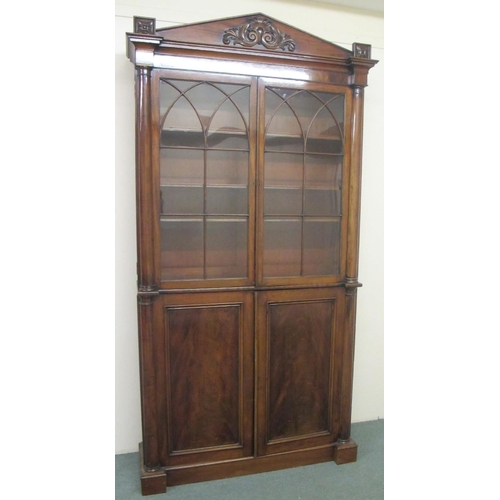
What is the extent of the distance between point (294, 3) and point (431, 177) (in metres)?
2.35

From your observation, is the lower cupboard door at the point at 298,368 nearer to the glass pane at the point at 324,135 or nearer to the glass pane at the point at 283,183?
the glass pane at the point at 283,183

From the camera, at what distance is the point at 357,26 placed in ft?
8.23

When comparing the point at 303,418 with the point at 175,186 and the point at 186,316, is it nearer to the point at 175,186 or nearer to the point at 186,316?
the point at 186,316

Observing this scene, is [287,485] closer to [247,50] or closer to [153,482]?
[153,482]

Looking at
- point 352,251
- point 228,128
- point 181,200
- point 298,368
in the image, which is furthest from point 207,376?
point 228,128

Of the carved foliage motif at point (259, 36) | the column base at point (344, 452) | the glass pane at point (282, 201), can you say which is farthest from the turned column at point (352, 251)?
the carved foliage motif at point (259, 36)

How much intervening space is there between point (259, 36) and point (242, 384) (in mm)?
1770

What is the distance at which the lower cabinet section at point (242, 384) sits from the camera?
203 centimetres

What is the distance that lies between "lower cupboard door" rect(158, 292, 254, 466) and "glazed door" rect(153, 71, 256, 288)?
139mm

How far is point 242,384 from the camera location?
2133 mm

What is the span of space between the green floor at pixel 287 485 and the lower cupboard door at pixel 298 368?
0.14 m

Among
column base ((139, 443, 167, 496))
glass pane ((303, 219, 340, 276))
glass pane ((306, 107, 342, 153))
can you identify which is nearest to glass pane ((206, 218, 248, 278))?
glass pane ((303, 219, 340, 276))
